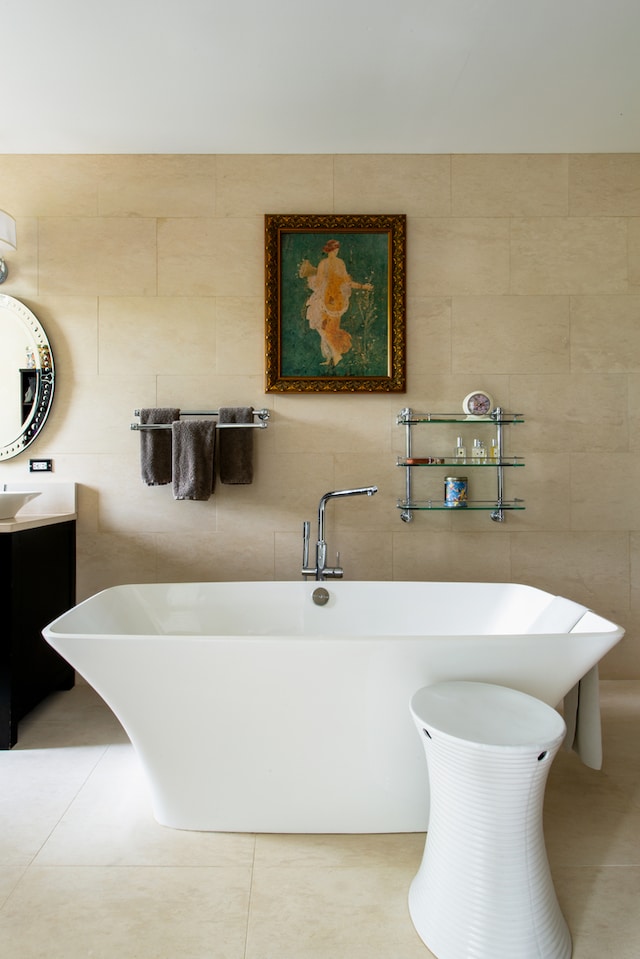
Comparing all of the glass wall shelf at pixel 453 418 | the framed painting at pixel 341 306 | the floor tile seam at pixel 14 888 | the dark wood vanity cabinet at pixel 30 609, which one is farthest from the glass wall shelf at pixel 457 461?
the floor tile seam at pixel 14 888

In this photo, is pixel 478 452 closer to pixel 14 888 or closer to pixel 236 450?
pixel 236 450

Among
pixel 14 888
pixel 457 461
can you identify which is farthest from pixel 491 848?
pixel 457 461

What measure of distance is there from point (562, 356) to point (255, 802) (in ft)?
7.39

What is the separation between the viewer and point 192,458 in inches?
102

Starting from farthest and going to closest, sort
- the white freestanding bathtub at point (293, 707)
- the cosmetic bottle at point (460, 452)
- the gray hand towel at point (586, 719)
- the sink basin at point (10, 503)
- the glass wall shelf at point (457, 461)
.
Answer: the cosmetic bottle at point (460, 452), the glass wall shelf at point (457, 461), the sink basin at point (10, 503), the gray hand towel at point (586, 719), the white freestanding bathtub at point (293, 707)

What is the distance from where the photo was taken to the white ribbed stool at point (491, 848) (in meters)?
1.25

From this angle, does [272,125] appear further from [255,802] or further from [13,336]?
[255,802]

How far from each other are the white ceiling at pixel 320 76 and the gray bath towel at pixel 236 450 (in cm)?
121

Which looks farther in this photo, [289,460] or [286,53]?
[289,460]

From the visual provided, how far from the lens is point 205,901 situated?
1.44 m

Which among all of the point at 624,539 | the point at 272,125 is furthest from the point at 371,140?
the point at 624,539

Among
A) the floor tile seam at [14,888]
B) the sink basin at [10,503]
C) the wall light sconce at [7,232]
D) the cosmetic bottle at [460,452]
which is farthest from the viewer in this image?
the cosmetic bottle at [460,452]

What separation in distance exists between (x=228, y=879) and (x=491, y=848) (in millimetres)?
678

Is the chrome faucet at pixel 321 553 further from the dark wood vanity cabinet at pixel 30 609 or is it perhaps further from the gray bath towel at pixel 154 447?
the dark wood vanity cabinet at pixel 30 609
